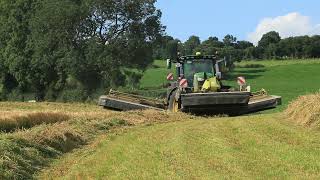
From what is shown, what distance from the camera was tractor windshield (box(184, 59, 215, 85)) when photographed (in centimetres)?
2306

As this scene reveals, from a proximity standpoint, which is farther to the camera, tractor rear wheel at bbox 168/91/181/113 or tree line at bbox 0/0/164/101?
tree line at bbox 0/0/164/101

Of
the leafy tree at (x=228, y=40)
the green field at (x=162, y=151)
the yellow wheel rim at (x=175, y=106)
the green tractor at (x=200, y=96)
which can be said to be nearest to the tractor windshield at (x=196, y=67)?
the green tractor at (x=200, y=96)

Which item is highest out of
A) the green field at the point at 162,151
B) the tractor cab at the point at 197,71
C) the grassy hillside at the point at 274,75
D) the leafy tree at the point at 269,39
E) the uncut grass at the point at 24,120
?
the leafy tree at the point at 269,39

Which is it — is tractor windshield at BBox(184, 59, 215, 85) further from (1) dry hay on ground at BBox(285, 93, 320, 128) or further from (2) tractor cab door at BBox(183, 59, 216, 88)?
(1) dry hay on ground at BBox(285, 93, 320, 128)

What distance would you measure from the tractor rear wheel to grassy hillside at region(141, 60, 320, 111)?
1445 inches

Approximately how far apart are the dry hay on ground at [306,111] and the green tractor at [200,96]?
3.34m

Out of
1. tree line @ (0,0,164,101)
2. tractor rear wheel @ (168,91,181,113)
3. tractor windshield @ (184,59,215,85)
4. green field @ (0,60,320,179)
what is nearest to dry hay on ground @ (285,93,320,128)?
green field @ (0,60,320,179)

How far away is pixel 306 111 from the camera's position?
15.4m

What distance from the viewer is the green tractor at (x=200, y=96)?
20.9m

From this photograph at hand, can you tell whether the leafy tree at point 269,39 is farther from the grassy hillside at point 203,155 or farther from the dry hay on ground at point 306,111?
the grassy hillside at point 203,155

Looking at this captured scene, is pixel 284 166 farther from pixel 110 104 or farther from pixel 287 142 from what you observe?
pixel 110 104

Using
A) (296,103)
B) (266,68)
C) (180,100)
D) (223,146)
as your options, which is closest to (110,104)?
(180,100)

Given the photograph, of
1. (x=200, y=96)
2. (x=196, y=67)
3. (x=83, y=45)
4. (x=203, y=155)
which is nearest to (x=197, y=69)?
(x=196, y=67)

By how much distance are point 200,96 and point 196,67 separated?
9.12ft
